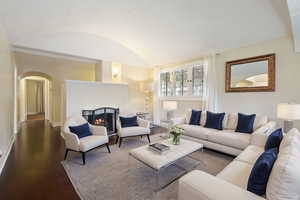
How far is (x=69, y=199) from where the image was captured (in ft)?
5.81

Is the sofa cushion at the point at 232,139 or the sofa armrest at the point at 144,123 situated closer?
the sofa cushion at the point at 232,139

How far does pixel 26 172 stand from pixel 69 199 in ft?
4.19

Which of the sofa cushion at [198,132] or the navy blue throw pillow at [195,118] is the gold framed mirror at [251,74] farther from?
the sofa cushion at [198,132]

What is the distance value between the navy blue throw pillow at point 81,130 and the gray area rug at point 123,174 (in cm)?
45

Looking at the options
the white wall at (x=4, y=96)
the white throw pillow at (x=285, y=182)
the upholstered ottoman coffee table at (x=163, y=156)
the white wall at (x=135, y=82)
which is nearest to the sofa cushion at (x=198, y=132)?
the upholstered ottoman coffee table at (x=163, y=156)

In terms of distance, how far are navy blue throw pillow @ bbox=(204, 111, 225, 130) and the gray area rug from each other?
67 centimetres

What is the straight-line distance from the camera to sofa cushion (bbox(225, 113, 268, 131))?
312cm

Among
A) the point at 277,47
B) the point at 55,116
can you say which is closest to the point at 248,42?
the point at 277,47

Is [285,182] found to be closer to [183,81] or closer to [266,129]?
[266,129]

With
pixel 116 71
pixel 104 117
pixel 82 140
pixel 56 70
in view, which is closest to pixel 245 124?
pixel 82 140

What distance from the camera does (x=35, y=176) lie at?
229 cm

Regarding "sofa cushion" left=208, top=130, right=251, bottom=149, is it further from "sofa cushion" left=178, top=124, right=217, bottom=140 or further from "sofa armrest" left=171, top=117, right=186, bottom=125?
"sofa armrest" left=171, top=117, right=186, bottom=125

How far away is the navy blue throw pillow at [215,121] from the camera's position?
11.6ft

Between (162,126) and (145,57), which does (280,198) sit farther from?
(145,57)
